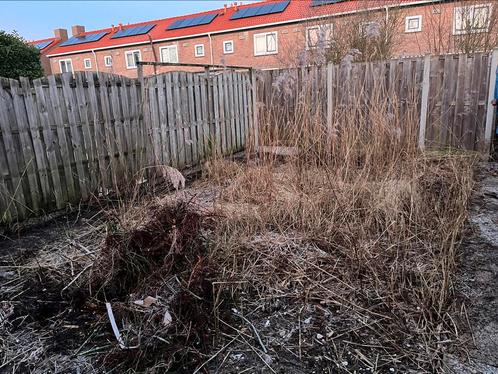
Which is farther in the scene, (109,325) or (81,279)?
(81,279)

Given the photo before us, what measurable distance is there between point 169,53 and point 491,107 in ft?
59.1

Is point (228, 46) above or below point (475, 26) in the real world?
above

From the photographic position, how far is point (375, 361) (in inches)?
49.8

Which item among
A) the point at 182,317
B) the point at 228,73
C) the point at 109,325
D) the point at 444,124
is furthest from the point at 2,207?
the point at 444,124

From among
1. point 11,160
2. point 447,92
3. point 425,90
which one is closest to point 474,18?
point 447,92

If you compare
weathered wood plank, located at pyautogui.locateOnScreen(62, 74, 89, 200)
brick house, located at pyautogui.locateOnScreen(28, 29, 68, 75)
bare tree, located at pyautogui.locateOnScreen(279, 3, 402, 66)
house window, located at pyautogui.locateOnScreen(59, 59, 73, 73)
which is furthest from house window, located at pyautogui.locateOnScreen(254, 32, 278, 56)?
weathered wood plank, located at pyautogui.locateOnScreen(62, 74, 89, 200)

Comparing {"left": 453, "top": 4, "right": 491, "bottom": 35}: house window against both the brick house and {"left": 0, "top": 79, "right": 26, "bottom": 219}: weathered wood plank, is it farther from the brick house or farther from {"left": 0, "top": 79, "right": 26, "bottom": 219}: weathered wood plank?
the brick house

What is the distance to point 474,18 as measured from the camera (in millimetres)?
6633

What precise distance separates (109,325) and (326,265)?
1.07 metres

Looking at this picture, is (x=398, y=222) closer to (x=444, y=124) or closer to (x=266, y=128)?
(x=266, y=128)

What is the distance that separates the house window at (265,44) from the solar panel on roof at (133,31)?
23.4 ft

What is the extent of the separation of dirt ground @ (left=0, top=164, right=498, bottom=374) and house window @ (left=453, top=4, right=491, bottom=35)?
6.40m

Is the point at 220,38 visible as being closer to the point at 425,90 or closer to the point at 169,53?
the point at 169,53

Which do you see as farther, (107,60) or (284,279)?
(107,60)
